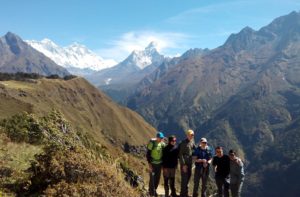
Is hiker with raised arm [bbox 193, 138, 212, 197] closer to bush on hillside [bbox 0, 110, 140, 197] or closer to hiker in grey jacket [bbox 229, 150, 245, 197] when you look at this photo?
hiker in grey jacket [bbox 229, 150, 245, 197]

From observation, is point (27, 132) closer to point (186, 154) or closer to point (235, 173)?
point (186, 154)

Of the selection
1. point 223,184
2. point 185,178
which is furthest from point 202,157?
point 223,184

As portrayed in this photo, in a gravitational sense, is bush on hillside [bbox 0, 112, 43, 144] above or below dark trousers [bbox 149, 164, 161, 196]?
above

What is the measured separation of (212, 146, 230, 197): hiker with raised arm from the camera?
2203 centimetres

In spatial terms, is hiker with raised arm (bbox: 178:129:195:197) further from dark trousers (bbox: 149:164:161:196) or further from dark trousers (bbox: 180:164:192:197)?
dark trousers (bbox: 149:164:161:196)

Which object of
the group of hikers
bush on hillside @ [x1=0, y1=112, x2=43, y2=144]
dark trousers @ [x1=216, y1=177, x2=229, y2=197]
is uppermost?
bush on hillside @ [x1=0, y1=112, x2=43, y2=144]

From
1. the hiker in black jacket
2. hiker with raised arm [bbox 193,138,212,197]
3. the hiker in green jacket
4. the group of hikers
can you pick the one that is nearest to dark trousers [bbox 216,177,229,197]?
the group of hikers

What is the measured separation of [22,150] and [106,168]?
7.45 meters

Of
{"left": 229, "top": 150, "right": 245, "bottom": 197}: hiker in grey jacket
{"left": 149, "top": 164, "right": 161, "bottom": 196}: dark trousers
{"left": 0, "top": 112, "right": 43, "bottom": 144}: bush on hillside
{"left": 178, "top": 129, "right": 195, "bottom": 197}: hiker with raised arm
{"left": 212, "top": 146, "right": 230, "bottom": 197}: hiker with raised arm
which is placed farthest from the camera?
{"left": 0, "top": 112, "right": 43, "bottom": 144}: bush on hillside

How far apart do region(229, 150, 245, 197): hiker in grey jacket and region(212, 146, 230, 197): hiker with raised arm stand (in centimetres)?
31

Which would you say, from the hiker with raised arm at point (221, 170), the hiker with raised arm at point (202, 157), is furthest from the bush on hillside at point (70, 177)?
the hiker with raised arm at point (221, 170)

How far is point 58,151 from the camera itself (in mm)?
15398

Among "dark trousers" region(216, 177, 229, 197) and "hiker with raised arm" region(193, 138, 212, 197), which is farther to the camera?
"dark trousers" region(216, 177, 229, 197)

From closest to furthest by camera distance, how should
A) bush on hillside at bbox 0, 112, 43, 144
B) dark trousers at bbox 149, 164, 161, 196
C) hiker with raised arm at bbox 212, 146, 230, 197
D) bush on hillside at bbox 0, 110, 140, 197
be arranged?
bush on hillside at bbox 0, 110, 140, 197 < dark trousers at bbox 149, 164, 161, 196 < hiker with raised arm at bbox 212, 146, 230, 197 < bush on hillside at bbox 0, 112, 43, 144
